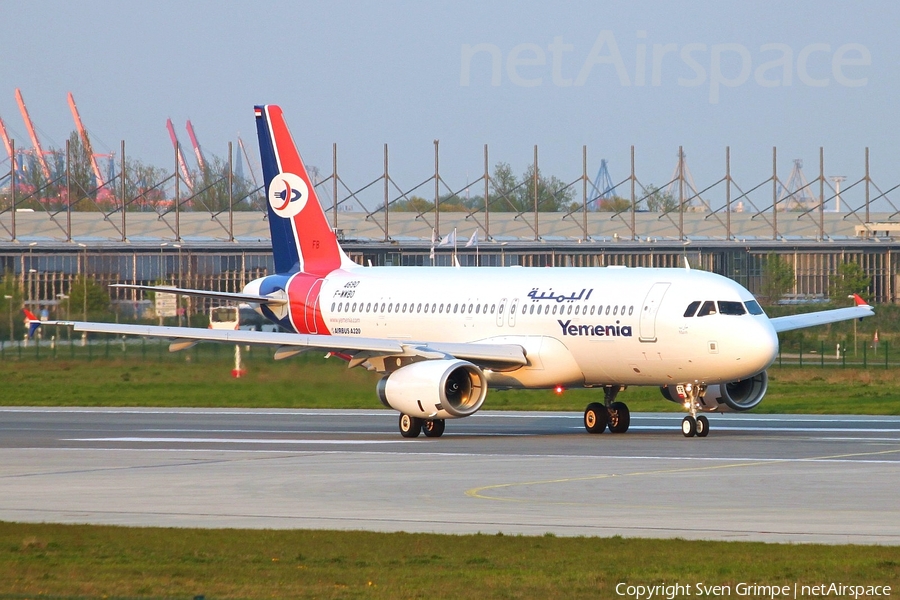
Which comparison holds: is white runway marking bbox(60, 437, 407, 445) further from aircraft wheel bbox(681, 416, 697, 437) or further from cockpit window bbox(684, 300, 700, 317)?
cockpit window bbox(684, 300, 700, 317)

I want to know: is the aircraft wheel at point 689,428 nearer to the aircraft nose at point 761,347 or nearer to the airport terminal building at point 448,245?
the aircraft nose at point 761,347

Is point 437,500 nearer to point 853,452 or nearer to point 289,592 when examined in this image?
point 289,592

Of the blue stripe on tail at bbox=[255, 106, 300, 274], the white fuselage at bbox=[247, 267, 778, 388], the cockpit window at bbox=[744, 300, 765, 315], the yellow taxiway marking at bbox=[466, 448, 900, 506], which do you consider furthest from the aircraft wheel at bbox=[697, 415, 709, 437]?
the blue stripe on tail at bbox=[255, 106, 300, 274]

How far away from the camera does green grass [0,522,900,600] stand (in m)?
13.6

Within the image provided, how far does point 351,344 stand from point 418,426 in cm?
236

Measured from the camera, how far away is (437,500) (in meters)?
21.0

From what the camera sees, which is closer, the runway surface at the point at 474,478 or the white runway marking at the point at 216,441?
the runway surface at the point at 474,478

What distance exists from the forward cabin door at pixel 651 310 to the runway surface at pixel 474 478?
2.28 meters

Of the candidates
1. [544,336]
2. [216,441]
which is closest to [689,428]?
[544,336]

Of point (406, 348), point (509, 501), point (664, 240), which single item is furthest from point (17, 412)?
point (664, 240)

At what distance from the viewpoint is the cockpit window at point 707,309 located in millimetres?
31750

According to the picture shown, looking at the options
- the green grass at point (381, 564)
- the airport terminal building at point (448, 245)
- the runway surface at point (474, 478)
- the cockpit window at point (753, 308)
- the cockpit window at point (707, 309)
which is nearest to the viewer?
the green grass at point (381, 564)

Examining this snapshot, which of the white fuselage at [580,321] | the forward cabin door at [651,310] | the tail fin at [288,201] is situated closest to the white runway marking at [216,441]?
the white fuselage at [580,321]

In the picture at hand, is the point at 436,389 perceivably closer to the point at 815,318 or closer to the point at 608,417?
the point at 608,417
